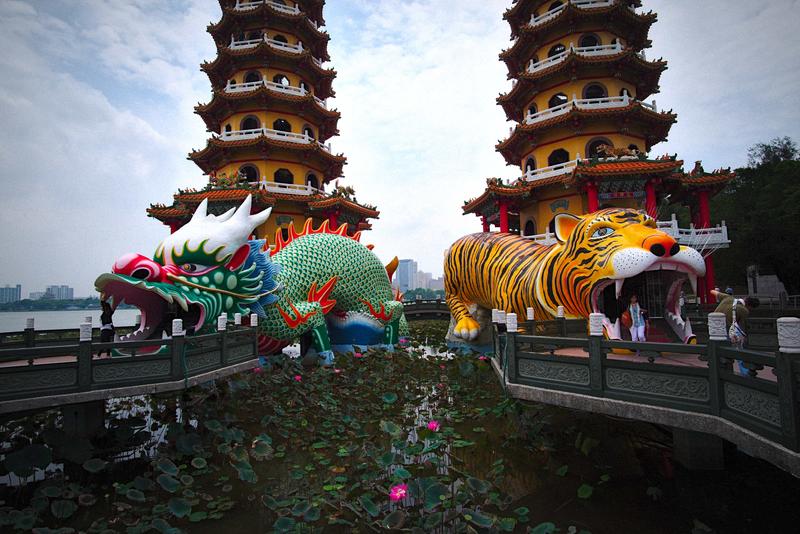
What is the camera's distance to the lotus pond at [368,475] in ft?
12.1

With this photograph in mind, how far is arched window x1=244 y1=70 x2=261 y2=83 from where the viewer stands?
64.8 ft

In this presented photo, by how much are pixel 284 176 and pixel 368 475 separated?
17017 mm

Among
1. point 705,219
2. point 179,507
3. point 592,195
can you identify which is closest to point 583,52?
point 592,195

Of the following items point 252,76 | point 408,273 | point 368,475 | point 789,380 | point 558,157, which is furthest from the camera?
point 408,273

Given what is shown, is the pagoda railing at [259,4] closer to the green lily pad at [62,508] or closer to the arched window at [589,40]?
the arched window at [589,40]

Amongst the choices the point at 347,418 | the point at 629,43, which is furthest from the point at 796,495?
the point at 629,43

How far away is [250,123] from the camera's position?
19.6 m

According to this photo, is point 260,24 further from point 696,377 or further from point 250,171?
point 696,377

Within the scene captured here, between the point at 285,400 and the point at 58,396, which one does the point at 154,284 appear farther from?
the point at 285,400

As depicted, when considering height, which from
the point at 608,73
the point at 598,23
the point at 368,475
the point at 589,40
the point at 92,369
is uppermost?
the point at 598,23

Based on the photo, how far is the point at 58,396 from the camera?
452 centimetres

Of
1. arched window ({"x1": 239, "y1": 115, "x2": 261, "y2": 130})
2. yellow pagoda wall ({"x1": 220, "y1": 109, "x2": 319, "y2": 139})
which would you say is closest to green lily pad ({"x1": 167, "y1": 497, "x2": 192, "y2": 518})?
yellow pagoda wall ({"x1": 220, "y1": 109, "x2": 319, "y2": 139})

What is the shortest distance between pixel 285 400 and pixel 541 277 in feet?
14.3

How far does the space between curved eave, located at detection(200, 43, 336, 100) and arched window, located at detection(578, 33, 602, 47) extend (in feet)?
35.3
